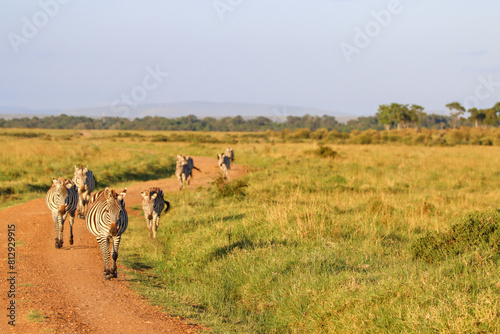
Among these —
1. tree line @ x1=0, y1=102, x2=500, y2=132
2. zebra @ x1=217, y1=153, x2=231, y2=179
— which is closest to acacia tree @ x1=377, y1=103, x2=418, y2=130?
tree line @ x1=0, y1=102, x2=500, y2=132

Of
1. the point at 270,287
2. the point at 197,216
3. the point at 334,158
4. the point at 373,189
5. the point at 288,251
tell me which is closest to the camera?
the point at 270,287

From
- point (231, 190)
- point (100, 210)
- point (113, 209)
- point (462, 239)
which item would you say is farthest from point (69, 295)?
point (231, 190)

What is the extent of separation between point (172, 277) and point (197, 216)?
3.65 m

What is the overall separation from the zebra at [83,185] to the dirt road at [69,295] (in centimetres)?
245

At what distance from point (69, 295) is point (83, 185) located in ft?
20.6

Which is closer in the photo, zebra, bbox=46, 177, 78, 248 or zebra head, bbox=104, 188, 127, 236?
zebra head, bbox=104, 188, 127, 236

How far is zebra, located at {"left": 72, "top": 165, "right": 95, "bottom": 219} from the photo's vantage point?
12102 millimetres

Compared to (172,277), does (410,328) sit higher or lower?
higher

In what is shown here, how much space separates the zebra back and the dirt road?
735mm

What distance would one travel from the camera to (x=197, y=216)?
1168cm

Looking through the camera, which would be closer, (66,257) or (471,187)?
(66,257)

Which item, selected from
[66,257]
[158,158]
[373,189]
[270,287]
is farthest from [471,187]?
[158,158]

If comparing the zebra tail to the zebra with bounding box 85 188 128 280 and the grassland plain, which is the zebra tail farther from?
the grassland plain

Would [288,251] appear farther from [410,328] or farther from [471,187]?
[471,187]
